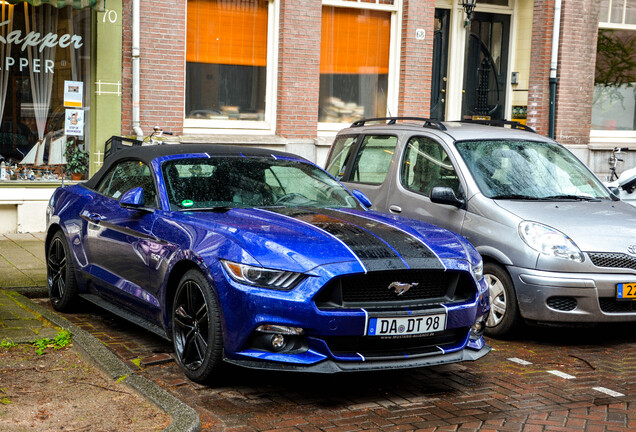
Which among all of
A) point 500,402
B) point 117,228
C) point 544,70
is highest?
point 544,70

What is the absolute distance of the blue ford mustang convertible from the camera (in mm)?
5113

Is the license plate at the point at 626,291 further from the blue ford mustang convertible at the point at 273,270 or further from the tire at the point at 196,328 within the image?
the tire at the point at 196,328

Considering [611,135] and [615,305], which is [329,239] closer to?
[615,305]

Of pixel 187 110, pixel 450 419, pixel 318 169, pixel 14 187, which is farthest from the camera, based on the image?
pixel 187 110

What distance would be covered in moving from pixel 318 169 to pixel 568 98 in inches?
Result: 385

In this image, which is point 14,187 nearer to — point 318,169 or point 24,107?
point 24,107

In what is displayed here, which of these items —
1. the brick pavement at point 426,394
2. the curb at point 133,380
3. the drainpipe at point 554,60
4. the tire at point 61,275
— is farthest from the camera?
the drainpipe at point 554,60

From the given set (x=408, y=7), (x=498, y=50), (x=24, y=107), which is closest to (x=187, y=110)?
(x=24, y=107)

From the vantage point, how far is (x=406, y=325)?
206 inches

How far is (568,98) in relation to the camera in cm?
1569

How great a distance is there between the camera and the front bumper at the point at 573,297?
682cm

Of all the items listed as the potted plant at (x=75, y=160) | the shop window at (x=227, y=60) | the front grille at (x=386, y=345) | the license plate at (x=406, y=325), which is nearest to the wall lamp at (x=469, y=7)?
the shop window at (x=227, y=60)

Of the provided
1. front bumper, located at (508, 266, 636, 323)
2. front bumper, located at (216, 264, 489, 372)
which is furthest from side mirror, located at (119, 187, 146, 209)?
front bumper, located at (508, 266, 636, 323)

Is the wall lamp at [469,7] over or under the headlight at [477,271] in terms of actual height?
over
